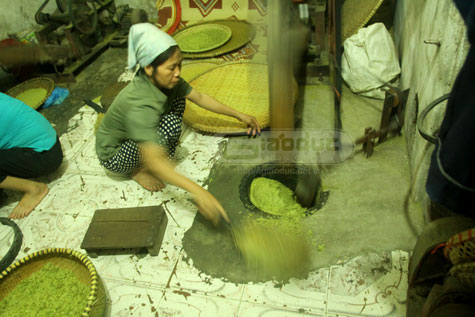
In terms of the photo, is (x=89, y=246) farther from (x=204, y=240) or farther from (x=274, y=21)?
(x=274, y=21)

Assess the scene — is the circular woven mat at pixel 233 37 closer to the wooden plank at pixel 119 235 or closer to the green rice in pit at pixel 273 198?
the green rice in pit at pixel 273 198

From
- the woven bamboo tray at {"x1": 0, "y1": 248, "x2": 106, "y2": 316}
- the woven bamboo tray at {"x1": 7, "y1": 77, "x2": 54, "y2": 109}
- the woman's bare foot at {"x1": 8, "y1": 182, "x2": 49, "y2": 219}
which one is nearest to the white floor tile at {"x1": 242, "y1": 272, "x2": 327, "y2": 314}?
the woven bamboo tray at {"x1": 0, "y1": 248, "x2": 106, "y2": 316}

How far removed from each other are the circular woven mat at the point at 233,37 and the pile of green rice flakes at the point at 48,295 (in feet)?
8.32

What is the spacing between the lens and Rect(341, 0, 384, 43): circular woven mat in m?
2.91

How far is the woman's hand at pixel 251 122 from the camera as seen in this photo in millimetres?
2492

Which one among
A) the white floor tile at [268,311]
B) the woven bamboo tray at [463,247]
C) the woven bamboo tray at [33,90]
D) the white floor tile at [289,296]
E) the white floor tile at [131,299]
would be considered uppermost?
the woven bamboo tray at [463,247]

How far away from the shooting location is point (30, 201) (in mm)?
2426

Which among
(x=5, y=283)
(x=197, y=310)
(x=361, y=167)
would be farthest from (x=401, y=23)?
(x=5, y=283)

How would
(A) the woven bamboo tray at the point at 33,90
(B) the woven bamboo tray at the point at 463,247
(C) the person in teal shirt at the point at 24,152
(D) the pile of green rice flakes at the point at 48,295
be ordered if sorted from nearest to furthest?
(B) the woven bamboo tray at the point at 463,247
(D) the pile of green rice flakes at the point at 48,295
(C) the person in teal shirt at the point at 24,152
(A) the woven bamboo tray at the point at 33,90

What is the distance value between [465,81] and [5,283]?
7.15ft

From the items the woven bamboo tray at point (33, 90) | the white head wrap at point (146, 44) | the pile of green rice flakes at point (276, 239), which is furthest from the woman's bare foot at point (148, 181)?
the woven bamboo tray at point (33, 90)

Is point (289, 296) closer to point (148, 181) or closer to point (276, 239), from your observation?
point (276, 239)

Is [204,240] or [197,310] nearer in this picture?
[197,310]

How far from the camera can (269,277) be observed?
6.09 ft
